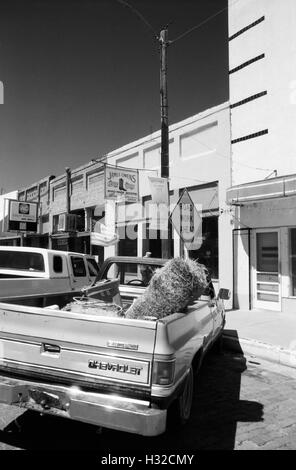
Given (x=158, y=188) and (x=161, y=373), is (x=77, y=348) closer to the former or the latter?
(x=161, y=373)

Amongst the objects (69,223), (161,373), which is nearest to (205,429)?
(161,373)

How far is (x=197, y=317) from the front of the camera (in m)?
4.58

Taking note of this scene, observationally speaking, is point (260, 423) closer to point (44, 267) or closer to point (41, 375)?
point (41, 375)

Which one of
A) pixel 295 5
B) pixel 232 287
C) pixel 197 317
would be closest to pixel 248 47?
pixel 295 5

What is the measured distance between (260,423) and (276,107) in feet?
29.8

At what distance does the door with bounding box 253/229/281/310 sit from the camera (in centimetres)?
1129

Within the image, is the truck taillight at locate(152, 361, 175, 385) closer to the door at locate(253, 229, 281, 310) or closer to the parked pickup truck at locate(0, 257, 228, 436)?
the parked pickup truck at locate(0, 257, 228, 436)

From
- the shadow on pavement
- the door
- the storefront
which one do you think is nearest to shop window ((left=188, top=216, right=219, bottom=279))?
the storefront

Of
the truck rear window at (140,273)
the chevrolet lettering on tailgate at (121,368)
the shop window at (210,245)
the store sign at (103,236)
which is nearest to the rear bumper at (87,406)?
the chevrolet lettering on tailgate at (121,368)

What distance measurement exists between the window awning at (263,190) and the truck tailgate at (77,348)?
708 centimetres

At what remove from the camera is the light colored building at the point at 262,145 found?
10930 millimetres

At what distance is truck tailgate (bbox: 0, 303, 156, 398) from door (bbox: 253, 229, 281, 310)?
8560 mm

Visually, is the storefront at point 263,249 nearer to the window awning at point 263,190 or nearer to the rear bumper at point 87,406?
the window awning at point 263,190

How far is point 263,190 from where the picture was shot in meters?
9.98
